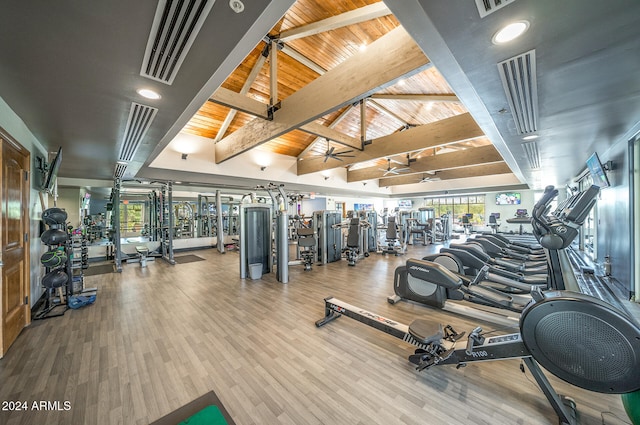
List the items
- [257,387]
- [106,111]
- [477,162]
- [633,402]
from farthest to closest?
[477,162] → [106,111] → [257,387] → [633,402]

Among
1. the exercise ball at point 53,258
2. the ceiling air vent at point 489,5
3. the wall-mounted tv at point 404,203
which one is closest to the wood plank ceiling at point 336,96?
the ceiling air vent at point 489,5

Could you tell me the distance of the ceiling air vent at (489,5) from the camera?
121 centimetres

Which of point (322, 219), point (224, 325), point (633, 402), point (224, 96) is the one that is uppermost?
point (224, 96)

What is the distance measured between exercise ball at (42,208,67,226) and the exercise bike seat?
4.83 metres

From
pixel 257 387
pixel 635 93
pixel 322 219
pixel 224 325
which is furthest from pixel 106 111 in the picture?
pixel 635 93

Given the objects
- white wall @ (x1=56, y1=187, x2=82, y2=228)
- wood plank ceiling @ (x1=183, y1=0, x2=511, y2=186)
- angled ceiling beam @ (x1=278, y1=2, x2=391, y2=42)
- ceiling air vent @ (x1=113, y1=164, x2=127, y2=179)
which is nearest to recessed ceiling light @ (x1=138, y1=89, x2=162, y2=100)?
wood plank ceiling @ (x1=183, y1=0, x2=511, y2=186)

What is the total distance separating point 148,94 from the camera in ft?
7.26

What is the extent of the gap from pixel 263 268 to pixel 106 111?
3.87 m

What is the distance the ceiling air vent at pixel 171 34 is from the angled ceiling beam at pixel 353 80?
2073 millimetres

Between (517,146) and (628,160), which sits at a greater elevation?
(517,146)

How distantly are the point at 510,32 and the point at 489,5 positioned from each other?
34 cm

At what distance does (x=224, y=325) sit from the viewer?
283 centimetres

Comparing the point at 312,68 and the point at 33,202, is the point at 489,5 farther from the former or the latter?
the point at 33,202

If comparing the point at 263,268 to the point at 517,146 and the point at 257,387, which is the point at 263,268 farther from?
the point at 517,146
